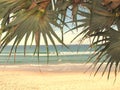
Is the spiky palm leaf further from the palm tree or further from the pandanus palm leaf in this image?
the pandanus palm leaf

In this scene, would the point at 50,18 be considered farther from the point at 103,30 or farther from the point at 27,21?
the point at 103,30

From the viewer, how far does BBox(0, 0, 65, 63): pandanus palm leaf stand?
2.53 metres

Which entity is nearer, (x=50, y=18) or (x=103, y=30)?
(x=50, y=18)

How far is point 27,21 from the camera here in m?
2.66

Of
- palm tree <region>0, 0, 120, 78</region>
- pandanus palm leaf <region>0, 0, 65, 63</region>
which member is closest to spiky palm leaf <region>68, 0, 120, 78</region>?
palm tree <region>0, 0, 120, 78</region>

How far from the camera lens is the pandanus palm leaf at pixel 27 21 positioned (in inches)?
99.7

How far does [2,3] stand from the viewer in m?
2.71

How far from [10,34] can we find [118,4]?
0.95m

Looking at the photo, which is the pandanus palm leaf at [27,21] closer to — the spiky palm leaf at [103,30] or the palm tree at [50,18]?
the palm tree at [50,18]

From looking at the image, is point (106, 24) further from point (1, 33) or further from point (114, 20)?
point (1, 33)

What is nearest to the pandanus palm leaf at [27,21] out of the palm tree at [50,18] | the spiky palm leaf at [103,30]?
the palm tree at [50,18]

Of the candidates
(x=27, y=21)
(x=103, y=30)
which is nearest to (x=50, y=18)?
(x=27, y=21)

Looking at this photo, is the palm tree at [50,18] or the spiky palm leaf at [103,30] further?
the spiky palm leaf at [103,30]

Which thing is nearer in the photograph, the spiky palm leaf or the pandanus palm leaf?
the pandanus palm leaf
